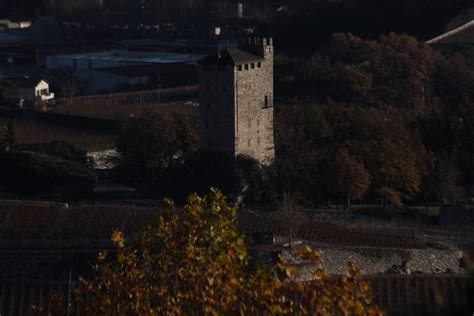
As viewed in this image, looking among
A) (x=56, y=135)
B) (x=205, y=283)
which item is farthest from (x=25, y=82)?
(x=205, y=283)

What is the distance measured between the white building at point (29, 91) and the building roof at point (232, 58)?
62.7ft

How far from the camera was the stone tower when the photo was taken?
32.1m

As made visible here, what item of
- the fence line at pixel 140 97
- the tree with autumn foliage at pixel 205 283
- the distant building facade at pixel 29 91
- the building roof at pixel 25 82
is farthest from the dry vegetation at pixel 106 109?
the tree with autumn foliage at pixel 205 283

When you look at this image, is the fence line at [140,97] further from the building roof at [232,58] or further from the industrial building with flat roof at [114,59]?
the building roof at [232,58]

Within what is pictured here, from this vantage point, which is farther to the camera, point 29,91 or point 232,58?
point 29,91

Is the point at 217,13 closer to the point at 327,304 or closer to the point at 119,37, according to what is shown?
the point at 119,37

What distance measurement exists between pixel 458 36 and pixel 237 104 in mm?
26428

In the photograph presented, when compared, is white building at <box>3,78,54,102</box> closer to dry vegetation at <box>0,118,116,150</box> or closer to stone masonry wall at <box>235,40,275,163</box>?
dry vegetation at <box>0,118,116,150</box>

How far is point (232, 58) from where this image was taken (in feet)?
106

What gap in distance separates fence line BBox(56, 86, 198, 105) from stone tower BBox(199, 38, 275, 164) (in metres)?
18.4

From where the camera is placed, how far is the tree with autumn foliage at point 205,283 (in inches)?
492

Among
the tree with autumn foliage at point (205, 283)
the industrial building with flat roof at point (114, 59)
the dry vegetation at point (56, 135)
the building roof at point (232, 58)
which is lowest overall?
the tree with autumn foliage at point (205, 283)

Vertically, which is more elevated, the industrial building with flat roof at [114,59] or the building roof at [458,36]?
the building roof at [458,36]

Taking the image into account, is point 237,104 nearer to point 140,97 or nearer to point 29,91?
point 140,97
